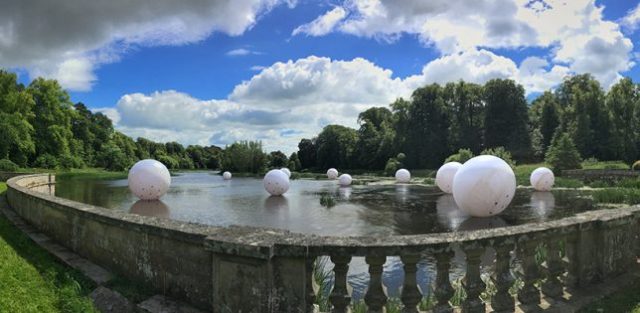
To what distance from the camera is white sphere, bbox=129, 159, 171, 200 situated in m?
22.6

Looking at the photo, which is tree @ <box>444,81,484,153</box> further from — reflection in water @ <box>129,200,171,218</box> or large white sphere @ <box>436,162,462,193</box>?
reflection in water @ <box>129,200,171,218</box>

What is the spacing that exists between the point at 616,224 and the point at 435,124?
77.0 m

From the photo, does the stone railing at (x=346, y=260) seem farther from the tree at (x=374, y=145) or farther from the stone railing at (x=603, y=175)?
the tree at (x=374, y=145)

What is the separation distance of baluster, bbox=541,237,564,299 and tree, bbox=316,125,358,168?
9265 centimetres

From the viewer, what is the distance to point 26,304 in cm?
480

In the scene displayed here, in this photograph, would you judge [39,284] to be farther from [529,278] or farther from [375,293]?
[529,278]

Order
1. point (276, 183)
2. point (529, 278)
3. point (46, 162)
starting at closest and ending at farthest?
point (529, 278), point (276, 183), point (46, 162)

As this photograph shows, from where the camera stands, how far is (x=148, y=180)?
22.5 metres

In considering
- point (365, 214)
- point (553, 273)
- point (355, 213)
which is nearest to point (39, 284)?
point (553, 273)

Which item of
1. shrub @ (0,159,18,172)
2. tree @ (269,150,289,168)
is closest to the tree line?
tree @ (269,150,289,168)

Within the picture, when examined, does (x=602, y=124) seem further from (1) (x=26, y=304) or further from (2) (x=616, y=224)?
(1) (x=26, y=304)

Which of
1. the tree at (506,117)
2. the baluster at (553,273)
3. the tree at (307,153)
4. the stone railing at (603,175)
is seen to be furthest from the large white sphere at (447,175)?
the tree at (307,153)

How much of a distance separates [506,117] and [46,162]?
2761 inches

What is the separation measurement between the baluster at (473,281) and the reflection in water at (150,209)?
53.9ft
